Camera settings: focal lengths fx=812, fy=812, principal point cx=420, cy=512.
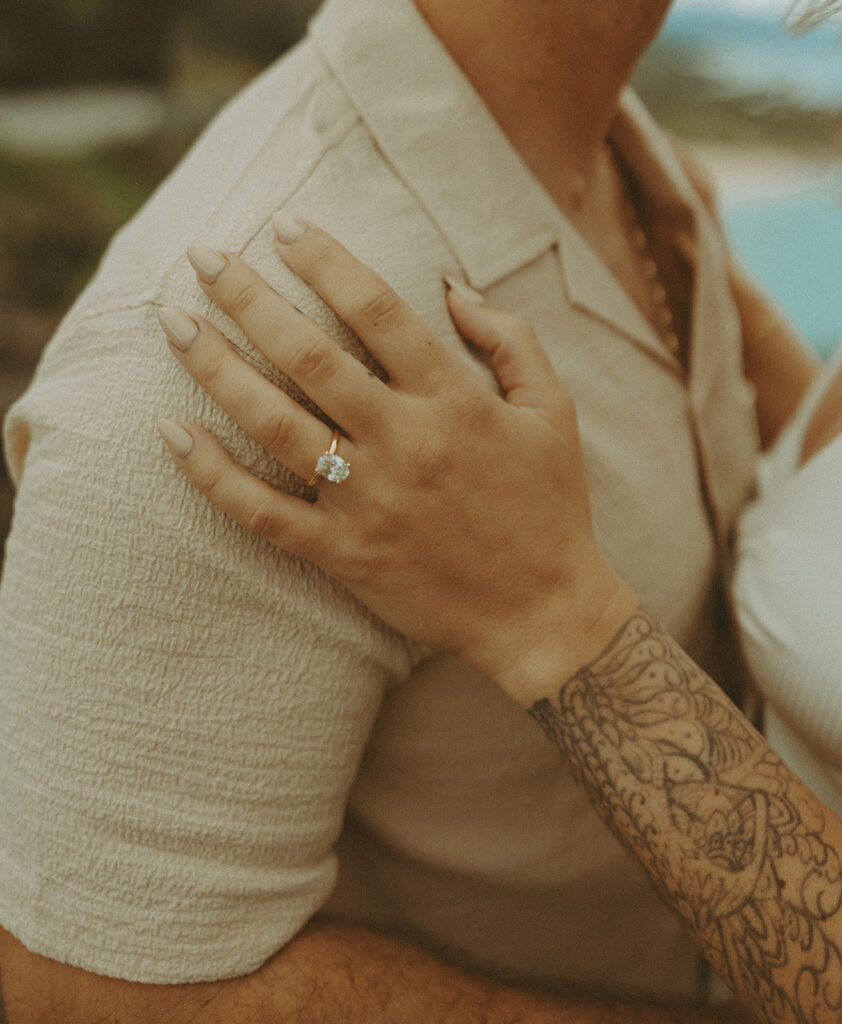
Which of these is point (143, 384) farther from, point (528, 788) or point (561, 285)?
point (528, 788)

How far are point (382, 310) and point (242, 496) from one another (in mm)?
164

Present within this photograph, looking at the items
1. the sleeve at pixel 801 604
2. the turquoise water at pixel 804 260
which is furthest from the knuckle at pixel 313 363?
the turquoise water at pixel 804 260

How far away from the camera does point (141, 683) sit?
564 mm

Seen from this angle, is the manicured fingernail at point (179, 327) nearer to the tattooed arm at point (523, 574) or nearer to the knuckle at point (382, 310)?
the tattooed arm at point (523, 574)

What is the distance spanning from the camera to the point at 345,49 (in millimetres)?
693

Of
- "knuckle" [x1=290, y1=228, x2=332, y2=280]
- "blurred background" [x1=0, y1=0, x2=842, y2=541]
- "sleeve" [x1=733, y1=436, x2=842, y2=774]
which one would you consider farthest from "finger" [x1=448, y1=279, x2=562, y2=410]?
"blurred background" [x1=0, y1=0, x2=842, y2=541]

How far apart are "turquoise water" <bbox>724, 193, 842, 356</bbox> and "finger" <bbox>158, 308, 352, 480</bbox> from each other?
227 cm

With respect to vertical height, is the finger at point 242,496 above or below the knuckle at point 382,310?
below

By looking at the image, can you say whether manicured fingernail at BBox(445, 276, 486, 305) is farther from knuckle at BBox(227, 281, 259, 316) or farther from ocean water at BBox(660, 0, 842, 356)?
ocean water at BBox(660, 0, 842, 356)

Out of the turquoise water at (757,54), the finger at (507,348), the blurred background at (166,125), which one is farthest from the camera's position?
the blurred background at (166,125)

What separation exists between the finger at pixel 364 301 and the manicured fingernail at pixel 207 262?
0.17 feet

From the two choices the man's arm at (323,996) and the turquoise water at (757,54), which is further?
the turquoise water at (757,54)

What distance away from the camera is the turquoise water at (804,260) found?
2441 mm

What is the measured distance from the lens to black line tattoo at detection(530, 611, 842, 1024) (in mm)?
633
